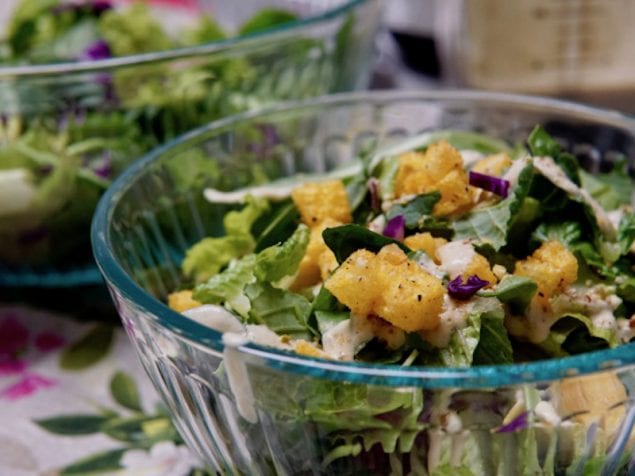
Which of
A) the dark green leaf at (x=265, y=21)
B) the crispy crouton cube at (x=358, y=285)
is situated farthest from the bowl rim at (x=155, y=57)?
the crispy crouton cube at (x=358, y=285)

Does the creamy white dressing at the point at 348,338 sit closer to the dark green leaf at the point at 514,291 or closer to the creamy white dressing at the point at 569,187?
the dark green leaf at the point at 514,291

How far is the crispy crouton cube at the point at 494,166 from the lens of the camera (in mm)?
767

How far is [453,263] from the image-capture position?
2.14ft

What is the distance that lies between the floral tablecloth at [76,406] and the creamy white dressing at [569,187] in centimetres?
41

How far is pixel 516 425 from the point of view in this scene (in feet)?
1.77

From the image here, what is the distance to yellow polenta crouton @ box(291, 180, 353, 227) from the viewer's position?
77cm

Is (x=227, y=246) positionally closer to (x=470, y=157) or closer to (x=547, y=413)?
(x=470, y=157)

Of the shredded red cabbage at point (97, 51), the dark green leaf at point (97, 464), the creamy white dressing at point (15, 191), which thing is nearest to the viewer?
the dark green leaf at point (97, 464)

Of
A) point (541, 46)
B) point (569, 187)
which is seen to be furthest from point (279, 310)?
point (541, 46)

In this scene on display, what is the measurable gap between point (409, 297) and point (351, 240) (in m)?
0.11

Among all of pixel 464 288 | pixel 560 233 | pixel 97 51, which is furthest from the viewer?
pixel 97 51

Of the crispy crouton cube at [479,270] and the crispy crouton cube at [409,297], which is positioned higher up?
the crispy crouton cube at [409,297]

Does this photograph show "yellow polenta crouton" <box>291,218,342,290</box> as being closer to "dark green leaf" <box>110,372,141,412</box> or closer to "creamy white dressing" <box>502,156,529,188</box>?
"creamy white dressing" <box>502,156,529,188</box>

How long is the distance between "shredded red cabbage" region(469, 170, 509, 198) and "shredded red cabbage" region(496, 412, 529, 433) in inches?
9.6
